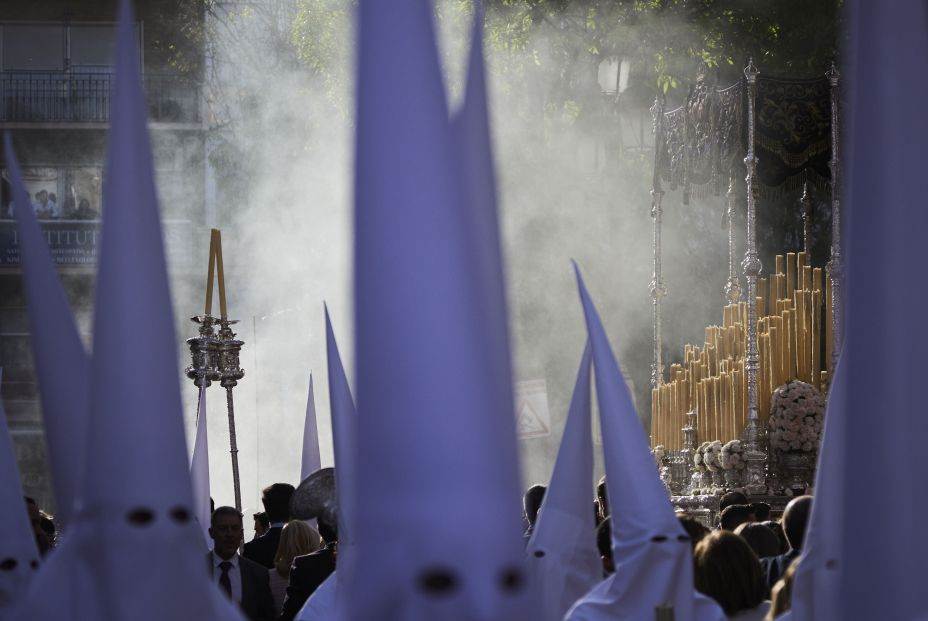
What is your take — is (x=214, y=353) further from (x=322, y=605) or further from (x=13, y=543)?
(x=13, y=543)

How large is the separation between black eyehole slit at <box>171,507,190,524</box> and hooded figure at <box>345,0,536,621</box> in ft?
2.82

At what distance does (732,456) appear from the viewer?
12.2 metres

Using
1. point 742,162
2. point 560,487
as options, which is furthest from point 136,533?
point 742,162

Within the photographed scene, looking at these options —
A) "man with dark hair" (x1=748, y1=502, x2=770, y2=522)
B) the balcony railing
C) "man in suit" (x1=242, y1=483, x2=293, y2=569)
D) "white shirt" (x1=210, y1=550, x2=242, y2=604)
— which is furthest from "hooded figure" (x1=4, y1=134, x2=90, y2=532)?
the balcony railing

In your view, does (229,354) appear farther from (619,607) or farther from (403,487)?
(403,487)

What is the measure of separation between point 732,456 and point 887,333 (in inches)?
365

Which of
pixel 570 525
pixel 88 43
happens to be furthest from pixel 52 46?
pixel 570 525

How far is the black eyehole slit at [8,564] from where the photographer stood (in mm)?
4797

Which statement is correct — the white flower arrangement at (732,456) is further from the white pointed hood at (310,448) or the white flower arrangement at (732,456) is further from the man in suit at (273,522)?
the man in suit at (273,522)

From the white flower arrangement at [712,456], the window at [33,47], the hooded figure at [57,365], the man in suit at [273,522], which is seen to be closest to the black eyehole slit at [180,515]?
the hooded figure at [57,365]

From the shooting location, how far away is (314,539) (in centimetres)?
777

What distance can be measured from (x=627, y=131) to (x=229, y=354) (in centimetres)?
1130

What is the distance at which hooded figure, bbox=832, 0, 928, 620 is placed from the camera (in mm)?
3031

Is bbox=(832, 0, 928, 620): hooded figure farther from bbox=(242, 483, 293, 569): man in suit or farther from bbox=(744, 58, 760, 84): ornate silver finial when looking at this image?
bbox=(744, 58, 760, 84): ornate silver finial
